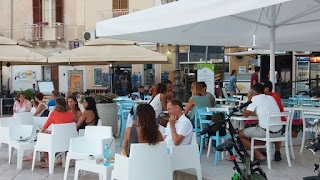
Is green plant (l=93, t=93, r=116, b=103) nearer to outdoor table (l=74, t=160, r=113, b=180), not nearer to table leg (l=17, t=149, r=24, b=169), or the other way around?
table leg (l=17, t=149, r=24, b=169)

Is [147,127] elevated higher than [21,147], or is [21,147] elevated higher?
[147,127]

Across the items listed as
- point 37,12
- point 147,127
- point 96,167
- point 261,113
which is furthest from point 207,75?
point 37,12

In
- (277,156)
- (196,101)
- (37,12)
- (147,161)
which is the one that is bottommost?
(277,156)

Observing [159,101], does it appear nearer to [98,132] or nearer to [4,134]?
[98,132]

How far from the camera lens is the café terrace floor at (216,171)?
6613mm

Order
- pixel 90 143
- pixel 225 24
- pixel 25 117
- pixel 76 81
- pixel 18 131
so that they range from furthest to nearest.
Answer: pixel 76 81, pixel 25 117, pixel 225 24, pixel 18 131, pixel 90 143

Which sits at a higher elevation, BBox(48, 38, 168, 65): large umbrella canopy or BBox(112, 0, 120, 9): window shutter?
BBox(112, 0, 120, 9): window shutter

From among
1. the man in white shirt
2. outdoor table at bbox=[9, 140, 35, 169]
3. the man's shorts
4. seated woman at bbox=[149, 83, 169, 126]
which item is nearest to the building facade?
seated woman at bbox=[149, 83, 169, 126]

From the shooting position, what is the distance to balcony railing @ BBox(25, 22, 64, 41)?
2698 centimetres

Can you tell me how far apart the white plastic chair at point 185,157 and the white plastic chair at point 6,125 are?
12.2 ft

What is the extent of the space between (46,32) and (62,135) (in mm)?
20708

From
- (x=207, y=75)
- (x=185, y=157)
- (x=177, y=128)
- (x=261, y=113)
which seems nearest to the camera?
(x=185, y=157)

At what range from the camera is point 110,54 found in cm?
1242

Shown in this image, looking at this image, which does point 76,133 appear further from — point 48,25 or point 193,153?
point 48,25
